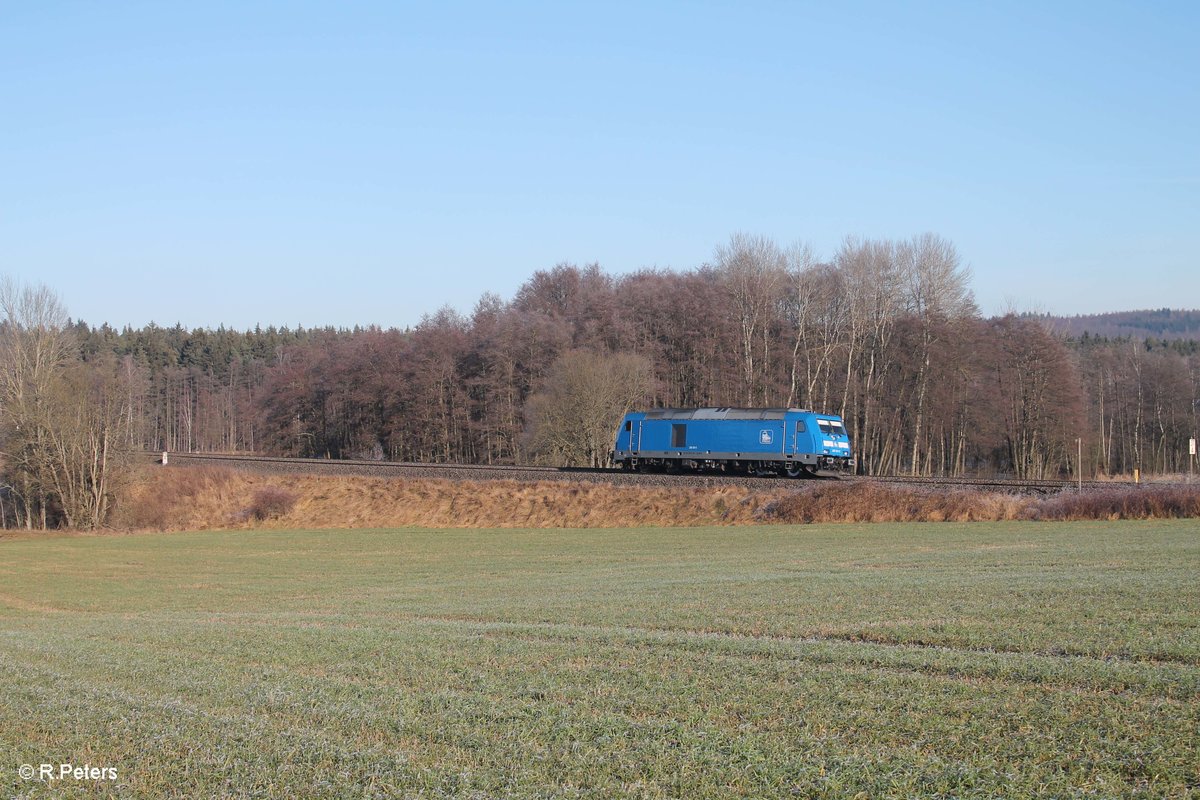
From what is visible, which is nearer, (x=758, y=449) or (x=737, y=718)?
(x=737, y=718)

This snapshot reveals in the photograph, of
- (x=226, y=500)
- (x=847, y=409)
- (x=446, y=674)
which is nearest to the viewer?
(x=446, y=674)

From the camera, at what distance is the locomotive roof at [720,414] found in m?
46.9

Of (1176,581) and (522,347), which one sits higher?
(522,347)

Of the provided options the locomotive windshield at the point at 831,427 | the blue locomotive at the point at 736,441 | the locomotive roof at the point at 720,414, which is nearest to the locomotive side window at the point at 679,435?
the blue locomotive at the point at 736,441

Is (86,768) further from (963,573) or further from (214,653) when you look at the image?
(963,573)

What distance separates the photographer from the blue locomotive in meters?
46.0

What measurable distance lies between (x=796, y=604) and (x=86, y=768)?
996 cm

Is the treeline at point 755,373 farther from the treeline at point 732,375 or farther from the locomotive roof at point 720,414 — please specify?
the locomotive roof at point 720,414

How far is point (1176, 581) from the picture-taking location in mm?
14953

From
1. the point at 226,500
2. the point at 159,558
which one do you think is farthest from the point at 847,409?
the point at 159,558

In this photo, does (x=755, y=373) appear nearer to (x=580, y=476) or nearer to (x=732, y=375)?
(x=732, y=375)

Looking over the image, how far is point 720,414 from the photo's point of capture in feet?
160

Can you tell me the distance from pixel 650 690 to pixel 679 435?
4139 cm

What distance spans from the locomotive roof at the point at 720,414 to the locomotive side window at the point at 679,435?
1.54 feet
